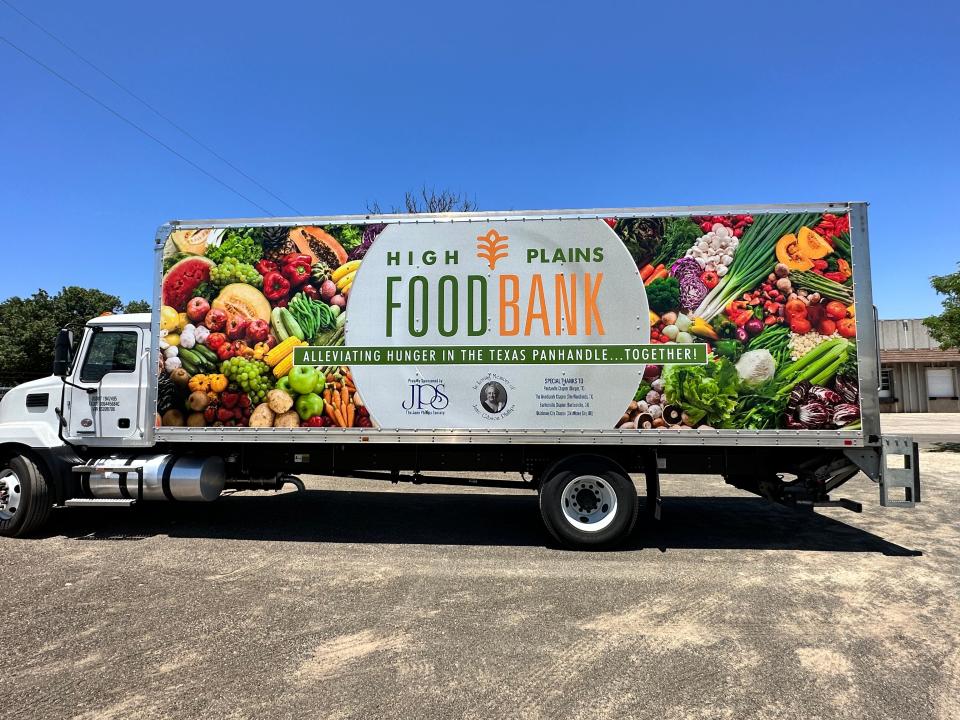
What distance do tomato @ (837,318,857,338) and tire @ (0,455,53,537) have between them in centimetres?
944

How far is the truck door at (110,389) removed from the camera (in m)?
6.74

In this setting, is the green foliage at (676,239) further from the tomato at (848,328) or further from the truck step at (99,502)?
the truck step at (99,502)

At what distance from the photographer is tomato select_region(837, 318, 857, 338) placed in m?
5.71

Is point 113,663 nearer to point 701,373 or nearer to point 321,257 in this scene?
point 321,257

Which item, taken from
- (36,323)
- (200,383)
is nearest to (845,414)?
(200,383)

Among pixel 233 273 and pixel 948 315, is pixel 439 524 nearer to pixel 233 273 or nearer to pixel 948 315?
pixel 233 273

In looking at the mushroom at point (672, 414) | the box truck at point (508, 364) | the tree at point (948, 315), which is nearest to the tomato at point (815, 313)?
the box truck at point (508, 364)

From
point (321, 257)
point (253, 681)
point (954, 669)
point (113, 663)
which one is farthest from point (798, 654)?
point (321, 257)

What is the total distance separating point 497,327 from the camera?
239 inches

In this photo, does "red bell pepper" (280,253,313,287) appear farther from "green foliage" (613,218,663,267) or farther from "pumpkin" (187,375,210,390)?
"green foliage" (613,218,663,267)

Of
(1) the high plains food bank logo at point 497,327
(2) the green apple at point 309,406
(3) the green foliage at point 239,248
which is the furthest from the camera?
(3) the green foliage at point 239,248

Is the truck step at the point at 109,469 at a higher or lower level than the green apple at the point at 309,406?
lower

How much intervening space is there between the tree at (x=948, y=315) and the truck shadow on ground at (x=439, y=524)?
465 inches

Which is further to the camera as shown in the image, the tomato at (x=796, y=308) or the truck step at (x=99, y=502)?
the truck step at (x=99, y=502)
